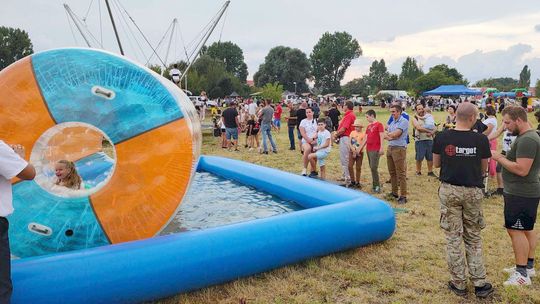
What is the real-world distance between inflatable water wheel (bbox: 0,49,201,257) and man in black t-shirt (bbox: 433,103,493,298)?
2.39 meters

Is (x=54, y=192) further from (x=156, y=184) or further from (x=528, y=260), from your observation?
(x=528, y=260)

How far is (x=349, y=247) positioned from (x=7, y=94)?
376 cm

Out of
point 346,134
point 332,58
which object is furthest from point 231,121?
point 332,58

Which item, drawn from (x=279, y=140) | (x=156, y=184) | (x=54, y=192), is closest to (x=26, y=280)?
(x=54, y=192)

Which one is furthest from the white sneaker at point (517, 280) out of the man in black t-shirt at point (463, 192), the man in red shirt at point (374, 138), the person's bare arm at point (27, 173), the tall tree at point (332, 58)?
the tall tree at point (332, 58)

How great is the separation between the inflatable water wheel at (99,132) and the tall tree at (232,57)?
82145mm

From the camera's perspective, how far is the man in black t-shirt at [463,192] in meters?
3.62

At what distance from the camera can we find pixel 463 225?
376 centimetres

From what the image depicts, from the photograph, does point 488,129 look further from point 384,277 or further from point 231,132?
point 231,132

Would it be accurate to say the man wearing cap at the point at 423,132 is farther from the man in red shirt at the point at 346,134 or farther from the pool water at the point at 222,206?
the pool water at the point at 222,206

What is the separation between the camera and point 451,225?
12.2 feet

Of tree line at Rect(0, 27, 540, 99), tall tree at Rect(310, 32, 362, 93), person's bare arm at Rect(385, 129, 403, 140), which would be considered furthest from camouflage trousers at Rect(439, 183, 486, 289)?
tall tree at Rect(310, 32, 362, 93)

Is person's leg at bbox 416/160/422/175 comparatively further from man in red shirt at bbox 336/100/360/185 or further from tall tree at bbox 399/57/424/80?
tall tree at bbox 399/57/424/80

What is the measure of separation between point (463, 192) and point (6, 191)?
11.5 ft
